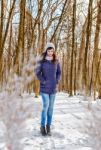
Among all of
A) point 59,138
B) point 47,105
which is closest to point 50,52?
point 47,105

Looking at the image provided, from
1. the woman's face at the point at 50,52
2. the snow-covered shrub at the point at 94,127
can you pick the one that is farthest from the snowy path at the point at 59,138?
the snow-covered shrub at the point at 94,127

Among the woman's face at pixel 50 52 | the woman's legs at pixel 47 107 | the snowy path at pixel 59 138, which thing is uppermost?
the woman's face at pixel 50 52

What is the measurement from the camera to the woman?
7902 mm

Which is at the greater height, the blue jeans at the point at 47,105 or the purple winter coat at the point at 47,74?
the purple winter coat at the point at 47,74

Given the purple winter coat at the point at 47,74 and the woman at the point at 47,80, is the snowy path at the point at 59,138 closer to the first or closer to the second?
the woman at the point at 47,80

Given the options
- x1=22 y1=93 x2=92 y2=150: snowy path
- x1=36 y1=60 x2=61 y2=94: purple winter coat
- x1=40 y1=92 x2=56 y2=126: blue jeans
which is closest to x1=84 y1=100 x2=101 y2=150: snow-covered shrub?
x1=22 y1=93 x2=92 y2=150: snowy path

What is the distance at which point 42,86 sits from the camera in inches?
314

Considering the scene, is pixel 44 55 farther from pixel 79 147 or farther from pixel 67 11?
pixel 67 11

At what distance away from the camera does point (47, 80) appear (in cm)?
803

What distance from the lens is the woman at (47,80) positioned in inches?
311

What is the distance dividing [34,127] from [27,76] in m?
6.78

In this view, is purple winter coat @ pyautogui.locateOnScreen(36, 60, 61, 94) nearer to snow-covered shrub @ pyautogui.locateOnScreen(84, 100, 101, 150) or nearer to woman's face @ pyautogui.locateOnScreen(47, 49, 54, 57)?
woman's face @ pyautogui.locateOnScreen(47, 49, 54, 57)

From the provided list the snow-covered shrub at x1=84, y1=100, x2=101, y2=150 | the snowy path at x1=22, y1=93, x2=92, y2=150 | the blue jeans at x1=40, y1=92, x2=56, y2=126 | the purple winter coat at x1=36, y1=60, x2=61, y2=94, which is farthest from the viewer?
the purple winter coat at x1=36, y1=60, x2=61, y2=94

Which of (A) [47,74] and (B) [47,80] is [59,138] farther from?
(A) [47,74]
